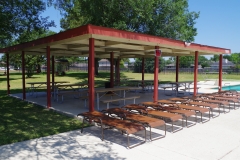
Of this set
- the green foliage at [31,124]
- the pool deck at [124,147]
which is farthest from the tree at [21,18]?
the pool deck at [124,147]

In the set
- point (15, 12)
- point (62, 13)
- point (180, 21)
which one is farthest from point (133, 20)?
point (15, 12)

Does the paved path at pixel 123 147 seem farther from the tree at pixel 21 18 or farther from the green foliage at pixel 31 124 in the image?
the tree at pixel 21 18

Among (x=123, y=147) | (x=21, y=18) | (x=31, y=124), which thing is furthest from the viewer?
(x=21, y=18)

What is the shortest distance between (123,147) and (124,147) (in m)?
0.02

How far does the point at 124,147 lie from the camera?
406 centimetres

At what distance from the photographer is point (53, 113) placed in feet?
23.1

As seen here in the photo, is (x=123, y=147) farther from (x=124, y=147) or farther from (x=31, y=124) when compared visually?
(x=31, y=124)

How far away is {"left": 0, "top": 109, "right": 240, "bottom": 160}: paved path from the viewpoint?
363 cm

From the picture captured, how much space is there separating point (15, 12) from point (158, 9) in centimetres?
1115

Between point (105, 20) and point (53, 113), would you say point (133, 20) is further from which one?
point (53, 113)

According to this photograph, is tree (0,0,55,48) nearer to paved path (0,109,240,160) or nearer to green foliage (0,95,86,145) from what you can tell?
green foliage (0,95,86,145)

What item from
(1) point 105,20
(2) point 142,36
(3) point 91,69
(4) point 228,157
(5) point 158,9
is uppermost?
(5) point 158,9

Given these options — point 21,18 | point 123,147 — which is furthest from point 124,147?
point 21,18

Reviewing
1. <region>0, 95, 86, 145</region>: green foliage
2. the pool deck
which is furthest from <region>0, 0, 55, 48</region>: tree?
the pool deck
